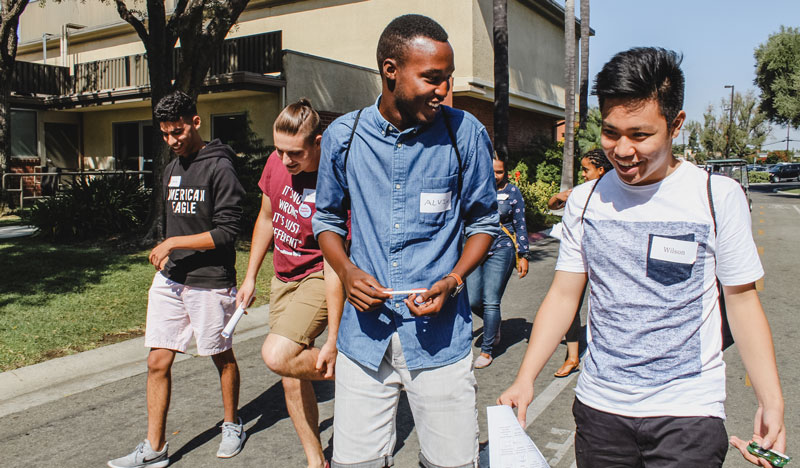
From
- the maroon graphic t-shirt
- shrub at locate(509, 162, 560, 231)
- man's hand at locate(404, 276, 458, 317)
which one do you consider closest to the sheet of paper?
man's hand at locate(404, 276, 458, 317)

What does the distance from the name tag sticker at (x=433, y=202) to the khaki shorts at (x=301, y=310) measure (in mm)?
1268

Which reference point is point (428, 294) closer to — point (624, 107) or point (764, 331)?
point (624, 107)

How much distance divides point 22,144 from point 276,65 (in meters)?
10.2

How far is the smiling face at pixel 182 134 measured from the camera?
145 inches

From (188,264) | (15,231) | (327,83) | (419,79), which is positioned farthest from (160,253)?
(327,83)

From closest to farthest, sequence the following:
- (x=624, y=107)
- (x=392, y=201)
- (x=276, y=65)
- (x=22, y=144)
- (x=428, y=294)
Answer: (x=624, y=107) → (x=428, y=294) → (x=392, y=201) → (x=276, y=65) → (x=22, y=144)

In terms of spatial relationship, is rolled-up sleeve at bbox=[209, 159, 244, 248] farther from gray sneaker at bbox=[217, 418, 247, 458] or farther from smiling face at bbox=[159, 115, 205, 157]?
gray sneaker at bbox=[217, 418, 247, 458]

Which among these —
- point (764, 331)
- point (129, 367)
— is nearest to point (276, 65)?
point (129, 367)

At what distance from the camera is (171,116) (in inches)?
143

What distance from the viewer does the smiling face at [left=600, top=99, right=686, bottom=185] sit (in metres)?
1.88

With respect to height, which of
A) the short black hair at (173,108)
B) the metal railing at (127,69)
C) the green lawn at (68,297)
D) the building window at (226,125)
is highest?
the metal railing at (127,69)

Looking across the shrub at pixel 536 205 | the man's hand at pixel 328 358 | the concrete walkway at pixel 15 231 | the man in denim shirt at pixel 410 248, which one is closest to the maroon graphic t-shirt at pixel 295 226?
the man's hand at pixel 328 358

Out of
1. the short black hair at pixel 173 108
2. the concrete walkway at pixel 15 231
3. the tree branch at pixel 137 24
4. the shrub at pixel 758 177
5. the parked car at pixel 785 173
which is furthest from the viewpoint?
the shrub at pixel 758 177

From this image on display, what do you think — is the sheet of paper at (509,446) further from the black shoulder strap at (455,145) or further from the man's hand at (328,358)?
the man's hand at (328,358)
